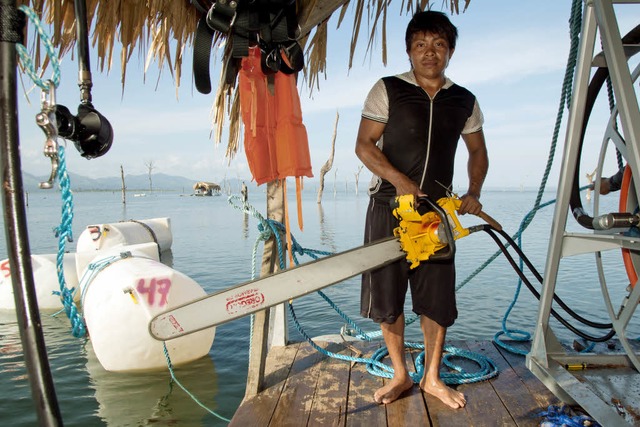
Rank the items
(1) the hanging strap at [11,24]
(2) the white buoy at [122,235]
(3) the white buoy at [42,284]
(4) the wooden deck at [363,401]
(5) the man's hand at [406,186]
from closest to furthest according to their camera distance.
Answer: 1. (1) the hanging strap at [11,24]
2. (4) the wooden deck at [363,401]
3. (5) the man's hand at [406,186]
4. (3) the white buoy at [42,284]
5. (2) the white buoy at [122,235]

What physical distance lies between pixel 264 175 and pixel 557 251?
1729 mm

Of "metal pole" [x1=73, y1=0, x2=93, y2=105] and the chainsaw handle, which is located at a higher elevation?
"metal pole" [x1=73, y1=0, x2=93, y2=105]

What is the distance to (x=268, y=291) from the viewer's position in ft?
8.04

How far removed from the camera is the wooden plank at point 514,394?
7.73 feet

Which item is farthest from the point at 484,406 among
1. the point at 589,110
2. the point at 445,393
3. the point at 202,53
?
the point at 202,53

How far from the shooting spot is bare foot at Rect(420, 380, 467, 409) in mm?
2531

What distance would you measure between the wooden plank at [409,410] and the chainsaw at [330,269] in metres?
0.79

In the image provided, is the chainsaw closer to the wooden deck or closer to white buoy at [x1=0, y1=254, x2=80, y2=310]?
the wooden deck

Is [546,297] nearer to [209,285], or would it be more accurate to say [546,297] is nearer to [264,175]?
[264,175]

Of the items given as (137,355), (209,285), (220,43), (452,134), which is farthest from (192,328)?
(209,285)

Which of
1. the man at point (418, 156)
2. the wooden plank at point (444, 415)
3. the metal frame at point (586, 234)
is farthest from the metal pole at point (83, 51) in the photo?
the wooden plank at point (444, 415)

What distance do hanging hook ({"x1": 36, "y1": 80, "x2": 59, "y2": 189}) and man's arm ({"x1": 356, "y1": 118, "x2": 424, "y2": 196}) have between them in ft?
5.99

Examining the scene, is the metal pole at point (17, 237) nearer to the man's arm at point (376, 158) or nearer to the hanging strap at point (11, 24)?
the hanging strap at point (11, 24)

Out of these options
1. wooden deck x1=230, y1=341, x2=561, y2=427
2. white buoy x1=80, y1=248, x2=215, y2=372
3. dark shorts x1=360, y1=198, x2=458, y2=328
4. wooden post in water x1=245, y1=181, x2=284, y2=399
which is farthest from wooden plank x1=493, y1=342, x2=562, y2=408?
white buoy x1=80, y1=248, x2=215, y2=372
